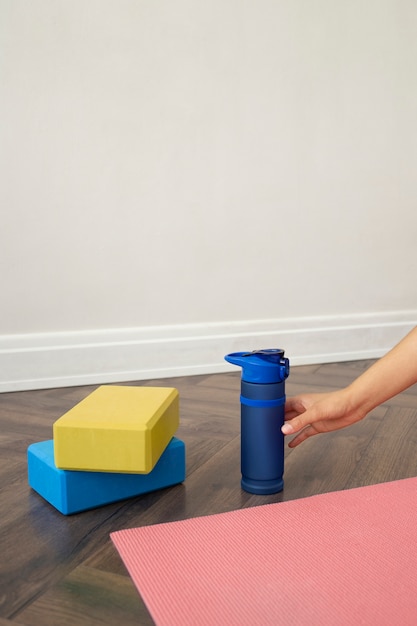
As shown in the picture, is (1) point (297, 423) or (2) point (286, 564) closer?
(2) point (286, 564)

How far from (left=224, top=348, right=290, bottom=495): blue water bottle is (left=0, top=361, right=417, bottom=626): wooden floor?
0.04 metres

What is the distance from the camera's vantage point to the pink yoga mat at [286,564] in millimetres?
681

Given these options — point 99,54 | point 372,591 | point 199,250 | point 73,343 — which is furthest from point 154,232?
point 372,591

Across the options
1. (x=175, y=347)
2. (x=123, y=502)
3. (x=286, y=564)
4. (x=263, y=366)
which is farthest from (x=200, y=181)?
(x=286, y=564)

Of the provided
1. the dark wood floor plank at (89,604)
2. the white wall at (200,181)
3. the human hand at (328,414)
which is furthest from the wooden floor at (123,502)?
the white wall at (200,181)

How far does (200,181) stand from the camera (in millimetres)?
2068

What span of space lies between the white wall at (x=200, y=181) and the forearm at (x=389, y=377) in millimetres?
1120

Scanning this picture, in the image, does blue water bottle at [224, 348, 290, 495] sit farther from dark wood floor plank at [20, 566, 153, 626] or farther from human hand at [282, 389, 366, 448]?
dark wood floor plank at [20, 566, 153, 626]

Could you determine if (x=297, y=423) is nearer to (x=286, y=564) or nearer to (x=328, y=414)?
(x=328, y=414)

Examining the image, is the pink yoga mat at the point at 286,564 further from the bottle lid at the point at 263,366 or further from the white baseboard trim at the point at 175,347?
the white baseboard trim at the point at 175,347

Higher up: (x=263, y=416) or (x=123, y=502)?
(x=263, y=416)

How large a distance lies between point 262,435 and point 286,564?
267 mm

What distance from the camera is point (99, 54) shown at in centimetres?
189

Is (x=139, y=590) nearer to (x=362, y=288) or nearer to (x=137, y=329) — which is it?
(x=137, y=329)
